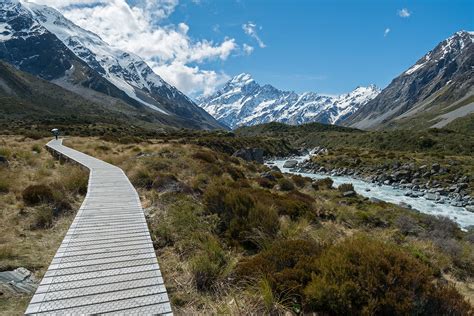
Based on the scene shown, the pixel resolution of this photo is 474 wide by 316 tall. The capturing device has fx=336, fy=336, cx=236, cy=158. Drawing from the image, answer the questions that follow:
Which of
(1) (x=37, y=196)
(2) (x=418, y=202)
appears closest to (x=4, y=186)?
(1) (x=37, y=196)

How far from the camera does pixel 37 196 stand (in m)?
11.9

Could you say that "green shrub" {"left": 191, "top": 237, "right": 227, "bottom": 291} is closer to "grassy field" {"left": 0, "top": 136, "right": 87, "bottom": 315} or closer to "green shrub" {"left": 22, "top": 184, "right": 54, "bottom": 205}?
"grassy field" {"left": 0, "top": 136, "right": 87, "bottom": 315}

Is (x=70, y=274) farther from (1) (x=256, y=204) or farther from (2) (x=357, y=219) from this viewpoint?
(2) (x=357, y=219)

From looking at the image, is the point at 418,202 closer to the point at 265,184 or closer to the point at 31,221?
the point at 265,184

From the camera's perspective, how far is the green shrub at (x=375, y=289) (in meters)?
5.05

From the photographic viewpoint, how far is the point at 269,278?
19.4 ft

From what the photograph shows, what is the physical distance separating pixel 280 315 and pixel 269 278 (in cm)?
78

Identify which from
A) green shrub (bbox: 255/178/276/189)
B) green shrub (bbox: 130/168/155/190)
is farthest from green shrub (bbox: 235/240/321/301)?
green shrub (bbox: 255/178/276/189)

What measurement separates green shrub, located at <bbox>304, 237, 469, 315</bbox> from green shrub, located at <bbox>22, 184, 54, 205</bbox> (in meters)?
10.2

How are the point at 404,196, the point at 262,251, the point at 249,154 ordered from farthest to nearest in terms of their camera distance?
1. the point at 249,154
2. the point at 404,196
3. the point at 262,251

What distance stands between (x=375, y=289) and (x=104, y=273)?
4523 mm

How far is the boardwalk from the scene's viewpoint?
4.93 metres

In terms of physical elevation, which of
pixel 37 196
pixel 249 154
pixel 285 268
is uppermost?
pixel 249 154

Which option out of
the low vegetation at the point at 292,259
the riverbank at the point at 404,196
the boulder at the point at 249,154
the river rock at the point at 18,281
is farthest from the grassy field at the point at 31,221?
the boulder at the point at 249,154
